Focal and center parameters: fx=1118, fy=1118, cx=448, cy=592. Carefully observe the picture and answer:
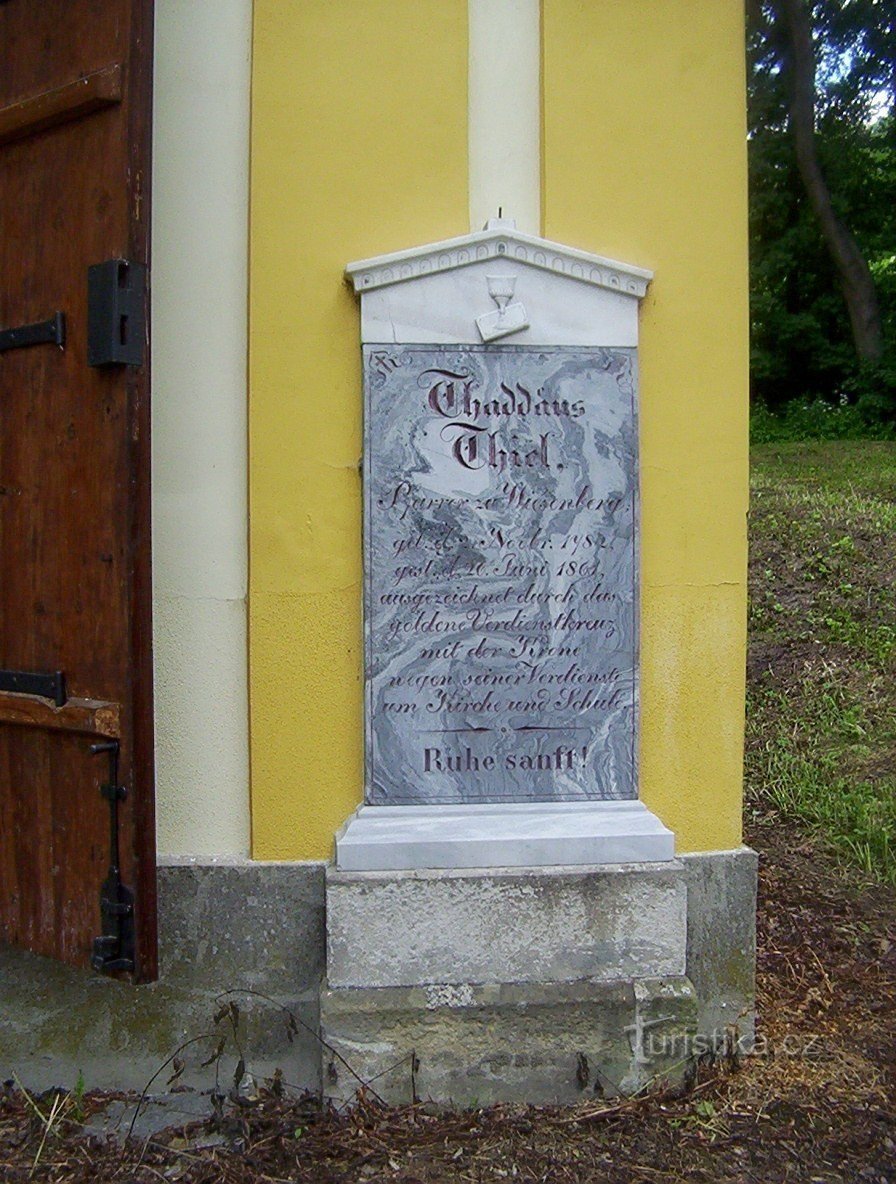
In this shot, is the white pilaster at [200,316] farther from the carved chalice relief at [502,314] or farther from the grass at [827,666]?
the grass at [827,666]

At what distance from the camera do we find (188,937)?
11.3 ft

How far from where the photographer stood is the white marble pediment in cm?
337

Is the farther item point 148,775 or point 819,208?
point 819,208

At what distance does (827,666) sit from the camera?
6695 millimetres

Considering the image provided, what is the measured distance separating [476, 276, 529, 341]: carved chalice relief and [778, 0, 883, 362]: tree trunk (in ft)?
48.0

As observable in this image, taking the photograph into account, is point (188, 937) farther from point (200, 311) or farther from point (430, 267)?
point (430, 267)

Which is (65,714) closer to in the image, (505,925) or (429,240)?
(505,925)

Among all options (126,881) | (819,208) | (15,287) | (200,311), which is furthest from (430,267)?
(819,208)

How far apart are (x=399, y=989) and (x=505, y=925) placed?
37cm

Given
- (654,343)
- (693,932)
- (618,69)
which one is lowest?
(693,932)

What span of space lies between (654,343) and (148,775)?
1993 millimetres

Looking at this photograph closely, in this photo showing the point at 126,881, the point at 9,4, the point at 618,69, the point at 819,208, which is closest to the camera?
the point at 126,881

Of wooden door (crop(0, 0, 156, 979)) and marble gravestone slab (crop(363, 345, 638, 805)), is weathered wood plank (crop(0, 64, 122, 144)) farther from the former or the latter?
marble gravestone slab (crop(363, 345, 638, 805))

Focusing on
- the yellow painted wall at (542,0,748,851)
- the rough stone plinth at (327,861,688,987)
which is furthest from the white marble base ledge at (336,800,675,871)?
the yellow painted wall at (542,0,748,851)
